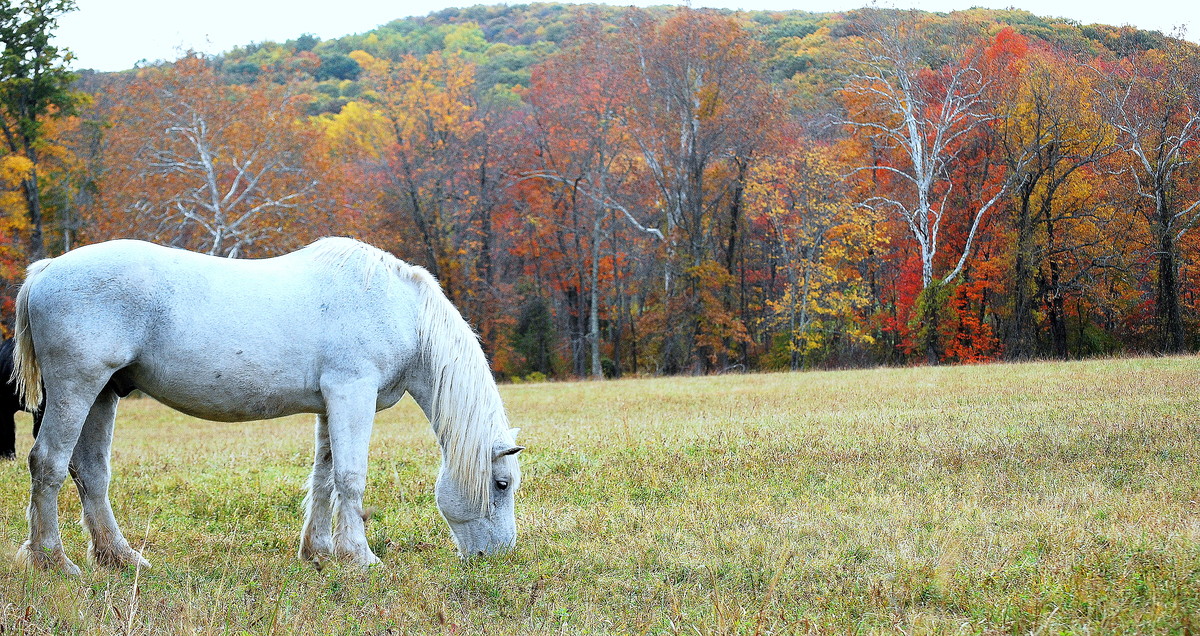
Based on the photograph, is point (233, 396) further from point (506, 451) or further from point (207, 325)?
point (506, 451)

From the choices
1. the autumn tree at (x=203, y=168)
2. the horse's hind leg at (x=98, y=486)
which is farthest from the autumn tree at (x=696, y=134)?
the horse's hind leg at (x=98, y=486)

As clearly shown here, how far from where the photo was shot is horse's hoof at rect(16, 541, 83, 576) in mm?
4875

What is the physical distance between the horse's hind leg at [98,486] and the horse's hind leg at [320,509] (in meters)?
0.96

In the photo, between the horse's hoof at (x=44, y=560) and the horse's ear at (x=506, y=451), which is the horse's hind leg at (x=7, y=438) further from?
the horse's ear at (x=506, y=451)

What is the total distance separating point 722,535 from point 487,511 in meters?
1.44

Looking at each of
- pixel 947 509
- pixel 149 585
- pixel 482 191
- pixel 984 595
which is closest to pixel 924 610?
pixel 984 595

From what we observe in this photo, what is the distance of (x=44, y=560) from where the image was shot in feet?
16.1

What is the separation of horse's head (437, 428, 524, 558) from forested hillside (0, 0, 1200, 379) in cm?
2322

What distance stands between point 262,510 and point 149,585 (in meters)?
2.47

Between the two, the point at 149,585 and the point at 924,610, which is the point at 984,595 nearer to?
the point at 924,610

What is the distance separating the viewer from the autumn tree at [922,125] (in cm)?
3183

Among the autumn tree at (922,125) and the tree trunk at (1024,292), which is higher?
the autumn tree at (922,125)

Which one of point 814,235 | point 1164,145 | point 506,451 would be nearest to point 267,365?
point 506,451

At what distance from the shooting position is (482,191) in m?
37.9
